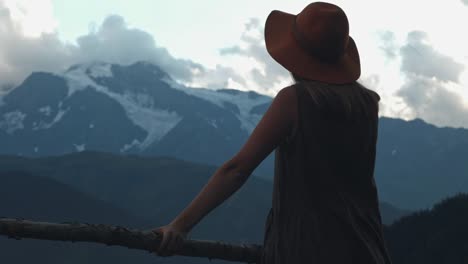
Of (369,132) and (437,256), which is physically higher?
(369,132)

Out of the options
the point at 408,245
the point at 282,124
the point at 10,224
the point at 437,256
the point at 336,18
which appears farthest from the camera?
the point at 408,245

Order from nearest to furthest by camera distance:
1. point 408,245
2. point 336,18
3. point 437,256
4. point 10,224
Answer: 1. point 10,224
2. point 336,18
3. point 437,256
4. point 408,245

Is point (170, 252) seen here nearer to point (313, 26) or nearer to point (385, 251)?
point (385, 251)

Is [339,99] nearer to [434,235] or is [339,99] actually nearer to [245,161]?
[245,161]

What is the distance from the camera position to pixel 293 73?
13.4 feet

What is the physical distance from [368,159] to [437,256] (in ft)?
478

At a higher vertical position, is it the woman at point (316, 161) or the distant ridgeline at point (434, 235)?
the woman at point (316, 161)

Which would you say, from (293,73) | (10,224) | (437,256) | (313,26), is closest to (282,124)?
(293,73)

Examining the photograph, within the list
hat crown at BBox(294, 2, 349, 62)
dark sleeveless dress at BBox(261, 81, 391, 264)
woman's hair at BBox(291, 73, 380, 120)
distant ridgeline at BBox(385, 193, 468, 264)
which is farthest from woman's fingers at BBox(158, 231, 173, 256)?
distant ridgeline at BBox(385, 193, 468, 264)

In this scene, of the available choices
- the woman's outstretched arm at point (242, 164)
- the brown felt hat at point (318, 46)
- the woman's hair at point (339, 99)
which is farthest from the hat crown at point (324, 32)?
the woman's outstretched arm at point (242, 164)

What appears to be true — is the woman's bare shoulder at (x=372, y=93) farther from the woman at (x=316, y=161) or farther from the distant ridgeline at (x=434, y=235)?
the distant ridgeline at (x=434, y=235)

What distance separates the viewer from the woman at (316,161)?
3.82 meters

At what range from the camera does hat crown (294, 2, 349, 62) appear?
4137 mm

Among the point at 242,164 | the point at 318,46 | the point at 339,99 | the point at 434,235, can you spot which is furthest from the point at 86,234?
the point at 434,235
